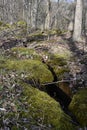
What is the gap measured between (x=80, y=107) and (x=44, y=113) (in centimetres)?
91

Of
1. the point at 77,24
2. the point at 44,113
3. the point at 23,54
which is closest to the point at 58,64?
the point at 23,54

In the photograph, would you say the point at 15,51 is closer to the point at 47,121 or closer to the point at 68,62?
the point at 68,62

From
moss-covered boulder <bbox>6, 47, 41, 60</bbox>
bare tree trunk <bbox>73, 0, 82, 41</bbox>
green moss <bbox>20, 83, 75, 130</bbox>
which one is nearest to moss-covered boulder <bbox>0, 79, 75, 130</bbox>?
green moss <bbox>20, 83, 75, 130</bbox>

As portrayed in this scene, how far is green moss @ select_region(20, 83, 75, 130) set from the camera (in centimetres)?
402

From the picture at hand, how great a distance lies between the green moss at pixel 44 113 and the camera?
4.02 meters

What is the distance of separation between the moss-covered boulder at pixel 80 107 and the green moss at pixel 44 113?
12.6 inches

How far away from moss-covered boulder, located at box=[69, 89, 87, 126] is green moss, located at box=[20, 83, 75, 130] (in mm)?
319

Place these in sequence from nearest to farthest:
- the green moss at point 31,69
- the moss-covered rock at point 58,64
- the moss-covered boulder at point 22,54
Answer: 1. the green moss at point 31,69
2. the moss-covered rock at point 58,64
3. the moss-covered boulder at point 22,54

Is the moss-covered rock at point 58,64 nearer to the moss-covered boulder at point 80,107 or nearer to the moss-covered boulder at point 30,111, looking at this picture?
the moss-covered boulder at point 80,107

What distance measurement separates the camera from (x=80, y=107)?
4730mm

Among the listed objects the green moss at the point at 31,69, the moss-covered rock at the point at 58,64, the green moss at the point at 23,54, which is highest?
the green moss at the point at 31,69

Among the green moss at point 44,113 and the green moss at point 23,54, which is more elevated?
the green moss at point 44,113

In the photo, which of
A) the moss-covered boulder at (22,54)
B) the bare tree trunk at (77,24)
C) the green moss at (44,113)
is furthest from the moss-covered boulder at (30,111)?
the bare tree trunk at (77,24)

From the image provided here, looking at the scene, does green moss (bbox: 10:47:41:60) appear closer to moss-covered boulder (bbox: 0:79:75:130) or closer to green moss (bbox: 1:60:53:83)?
green moss (bbox: 1:60:53:83)
